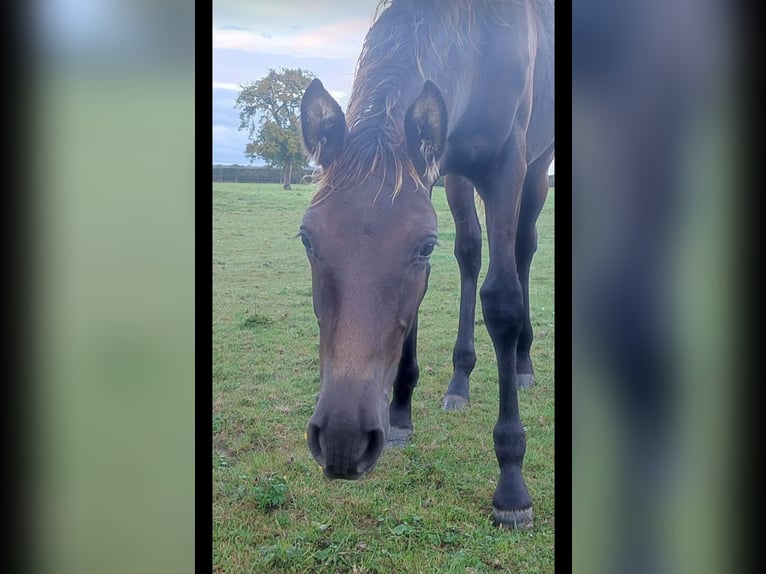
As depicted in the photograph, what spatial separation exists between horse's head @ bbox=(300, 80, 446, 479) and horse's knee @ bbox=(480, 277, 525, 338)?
21 cm

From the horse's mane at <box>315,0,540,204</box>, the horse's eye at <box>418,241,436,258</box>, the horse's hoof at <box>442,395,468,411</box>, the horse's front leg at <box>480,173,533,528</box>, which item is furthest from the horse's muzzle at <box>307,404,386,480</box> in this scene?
the horse's mane at <box>315,0,540,204</box>

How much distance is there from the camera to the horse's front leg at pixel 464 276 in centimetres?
170

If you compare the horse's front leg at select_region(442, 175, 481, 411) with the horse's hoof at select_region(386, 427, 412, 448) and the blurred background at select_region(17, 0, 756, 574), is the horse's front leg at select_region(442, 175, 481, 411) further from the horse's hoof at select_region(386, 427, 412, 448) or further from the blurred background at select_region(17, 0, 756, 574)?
the blurred background at select_region(17, 0, 756, 574)

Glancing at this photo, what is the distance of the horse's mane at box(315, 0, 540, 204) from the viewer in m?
1.63
